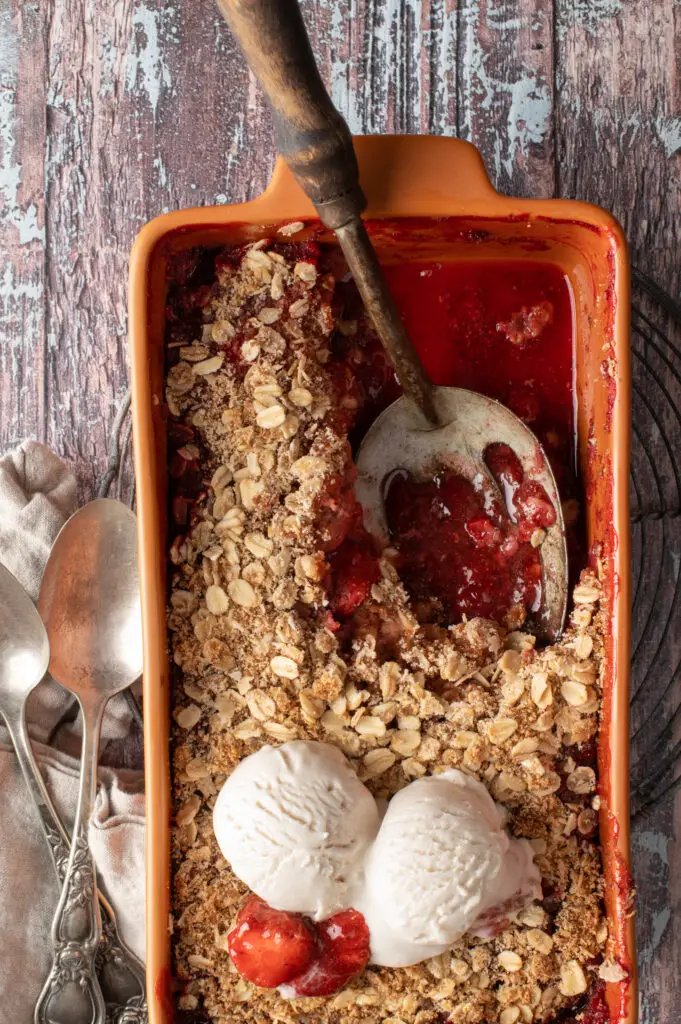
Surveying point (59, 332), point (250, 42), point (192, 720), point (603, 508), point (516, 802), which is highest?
point (250, 42)

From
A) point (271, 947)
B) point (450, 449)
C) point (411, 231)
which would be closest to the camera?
point (271, 947)

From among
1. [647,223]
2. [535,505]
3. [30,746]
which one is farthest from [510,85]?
[30,746]

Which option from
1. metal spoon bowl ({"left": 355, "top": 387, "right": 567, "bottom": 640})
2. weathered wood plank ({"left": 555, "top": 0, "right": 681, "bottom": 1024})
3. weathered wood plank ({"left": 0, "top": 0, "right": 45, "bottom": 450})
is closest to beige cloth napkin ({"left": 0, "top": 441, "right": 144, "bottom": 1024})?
weathered wood plank ({"left": 0, "top": 0, "right": 45, "bottom": 450})

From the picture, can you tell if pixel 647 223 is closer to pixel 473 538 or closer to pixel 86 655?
pixel 473 538

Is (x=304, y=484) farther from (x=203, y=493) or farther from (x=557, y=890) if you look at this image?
(x=557, y=890)

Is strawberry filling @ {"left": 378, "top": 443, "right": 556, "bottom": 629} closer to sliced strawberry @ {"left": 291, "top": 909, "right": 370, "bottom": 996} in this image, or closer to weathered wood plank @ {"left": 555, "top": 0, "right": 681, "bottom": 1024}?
weathered wood plank @ {"left": 555, "top": 0, "right": 681, "bottom": 1024}

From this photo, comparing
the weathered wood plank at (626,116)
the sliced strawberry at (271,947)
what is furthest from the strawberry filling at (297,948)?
the weathered wood plank at (626,116)

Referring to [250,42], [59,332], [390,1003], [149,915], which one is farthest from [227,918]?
[250,42]
